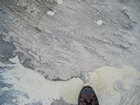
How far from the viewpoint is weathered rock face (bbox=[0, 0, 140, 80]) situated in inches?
59.9

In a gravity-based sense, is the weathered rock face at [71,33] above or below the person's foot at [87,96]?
above

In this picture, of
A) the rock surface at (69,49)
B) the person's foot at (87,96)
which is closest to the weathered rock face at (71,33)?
the rock surface at (69,49)

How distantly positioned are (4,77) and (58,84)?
42cm

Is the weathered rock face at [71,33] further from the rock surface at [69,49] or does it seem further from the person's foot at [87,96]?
the person's foot at [87,96]

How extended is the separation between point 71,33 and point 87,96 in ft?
1.67

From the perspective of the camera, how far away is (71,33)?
1.55 metres

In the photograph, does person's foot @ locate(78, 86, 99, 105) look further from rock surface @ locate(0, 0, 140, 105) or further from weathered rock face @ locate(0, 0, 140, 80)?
weathered rock face @ locate(0, 0, 140, 80)

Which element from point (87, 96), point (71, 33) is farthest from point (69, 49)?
point (87, 96)

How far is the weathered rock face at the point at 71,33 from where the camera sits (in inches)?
59.9

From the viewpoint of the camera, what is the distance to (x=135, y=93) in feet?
5.03

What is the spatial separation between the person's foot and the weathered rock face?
14 centimetres

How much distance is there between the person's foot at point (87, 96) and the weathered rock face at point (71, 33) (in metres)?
0.14

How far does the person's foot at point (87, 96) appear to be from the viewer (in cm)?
149

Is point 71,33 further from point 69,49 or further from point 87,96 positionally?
point 87,96
